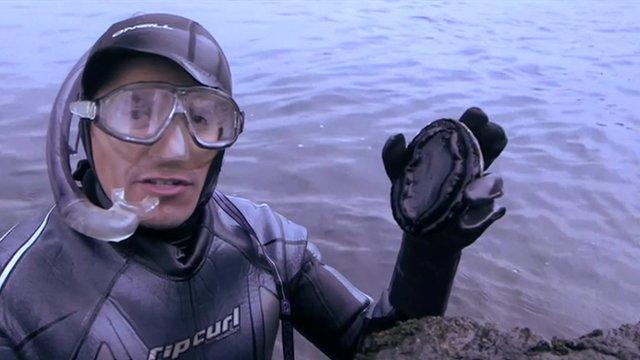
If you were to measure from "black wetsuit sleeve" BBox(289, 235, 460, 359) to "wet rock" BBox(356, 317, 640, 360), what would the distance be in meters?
0.19

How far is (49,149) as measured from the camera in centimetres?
219

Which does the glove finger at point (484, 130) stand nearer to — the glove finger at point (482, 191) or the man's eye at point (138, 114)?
the glove finger at point (482, 191)

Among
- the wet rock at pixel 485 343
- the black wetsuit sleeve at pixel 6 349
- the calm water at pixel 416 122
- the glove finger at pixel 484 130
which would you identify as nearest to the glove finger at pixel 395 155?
the glove finger at pixel 484 130

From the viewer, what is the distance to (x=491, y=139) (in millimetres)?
2305

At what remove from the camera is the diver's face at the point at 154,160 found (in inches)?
85.4

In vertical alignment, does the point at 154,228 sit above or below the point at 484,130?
below

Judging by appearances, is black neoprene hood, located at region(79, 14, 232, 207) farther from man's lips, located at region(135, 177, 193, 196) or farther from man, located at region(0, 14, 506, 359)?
man's lips, located at region(135, 177, 193, 196)

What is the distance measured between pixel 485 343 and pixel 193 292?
0.96m

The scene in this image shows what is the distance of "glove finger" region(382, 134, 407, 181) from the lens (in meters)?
2.32

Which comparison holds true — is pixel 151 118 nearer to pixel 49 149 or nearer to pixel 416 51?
pixel 49 149

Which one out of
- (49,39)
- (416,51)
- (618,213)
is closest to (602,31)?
(416,51)

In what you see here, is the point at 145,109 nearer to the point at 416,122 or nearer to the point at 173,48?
the point at 173,48

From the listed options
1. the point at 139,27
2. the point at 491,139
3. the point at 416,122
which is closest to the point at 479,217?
the point at 491,139

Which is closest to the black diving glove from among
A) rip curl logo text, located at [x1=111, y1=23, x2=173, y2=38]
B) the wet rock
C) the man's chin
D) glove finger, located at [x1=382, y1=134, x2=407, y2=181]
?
glove finger, located at [x1=382, y1=134, x2=407, y2=181]
